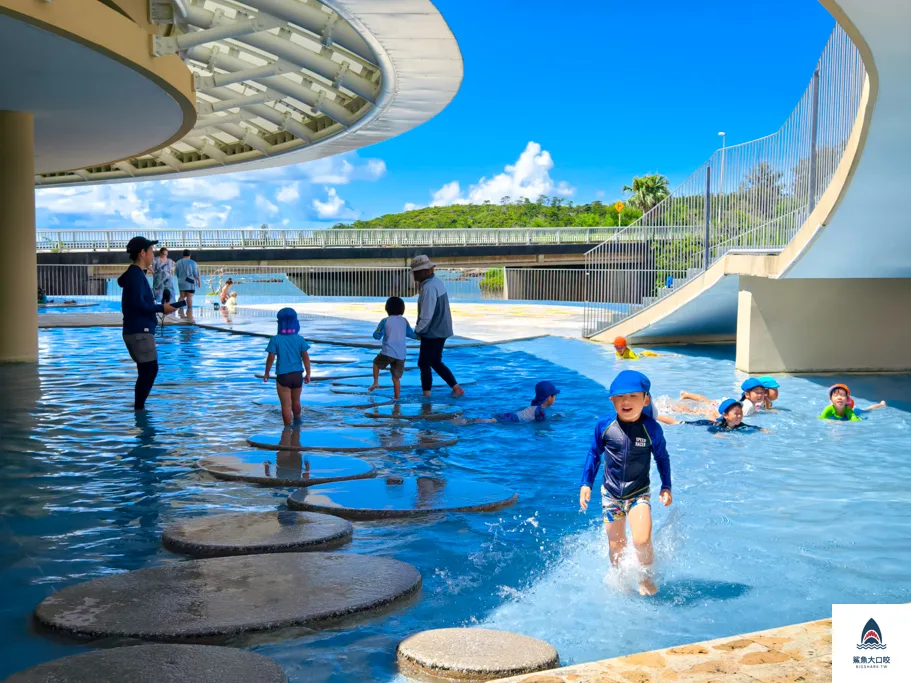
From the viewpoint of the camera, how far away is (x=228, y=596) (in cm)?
542

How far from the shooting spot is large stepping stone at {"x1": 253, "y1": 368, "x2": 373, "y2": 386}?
15289 millimetres

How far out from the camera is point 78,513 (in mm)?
7410

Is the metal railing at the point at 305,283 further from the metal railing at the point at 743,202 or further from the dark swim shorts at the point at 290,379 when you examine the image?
the dark swim shorts at the point at 290,379

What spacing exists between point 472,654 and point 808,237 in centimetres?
1055

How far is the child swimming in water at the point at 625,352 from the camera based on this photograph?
16844mm

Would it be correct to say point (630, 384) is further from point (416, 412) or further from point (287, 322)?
point (416, 412)

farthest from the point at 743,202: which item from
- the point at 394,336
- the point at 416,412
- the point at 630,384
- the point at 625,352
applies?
the point at 630,384

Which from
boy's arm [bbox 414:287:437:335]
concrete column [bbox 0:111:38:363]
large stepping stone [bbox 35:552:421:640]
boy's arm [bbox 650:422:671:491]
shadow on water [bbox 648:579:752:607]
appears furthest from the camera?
concrete column [bbox 0:111:38:363]

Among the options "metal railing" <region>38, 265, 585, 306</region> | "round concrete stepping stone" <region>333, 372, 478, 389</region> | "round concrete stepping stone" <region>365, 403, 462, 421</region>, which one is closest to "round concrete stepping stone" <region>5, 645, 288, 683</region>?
"round concrete stepping stone" <region>365, 403, 462, 421</region>

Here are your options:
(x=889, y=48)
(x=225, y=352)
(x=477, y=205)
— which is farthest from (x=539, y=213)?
(x=889, y=48)

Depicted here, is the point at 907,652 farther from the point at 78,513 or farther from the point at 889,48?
the point at 889,48

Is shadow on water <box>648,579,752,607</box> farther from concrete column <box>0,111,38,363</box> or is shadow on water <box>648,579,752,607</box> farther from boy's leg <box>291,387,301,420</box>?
concrete column <box>0,111,38,363</box>

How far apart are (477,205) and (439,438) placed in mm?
141798

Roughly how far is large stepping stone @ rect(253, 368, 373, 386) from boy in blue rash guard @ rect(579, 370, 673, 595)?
9070mm
